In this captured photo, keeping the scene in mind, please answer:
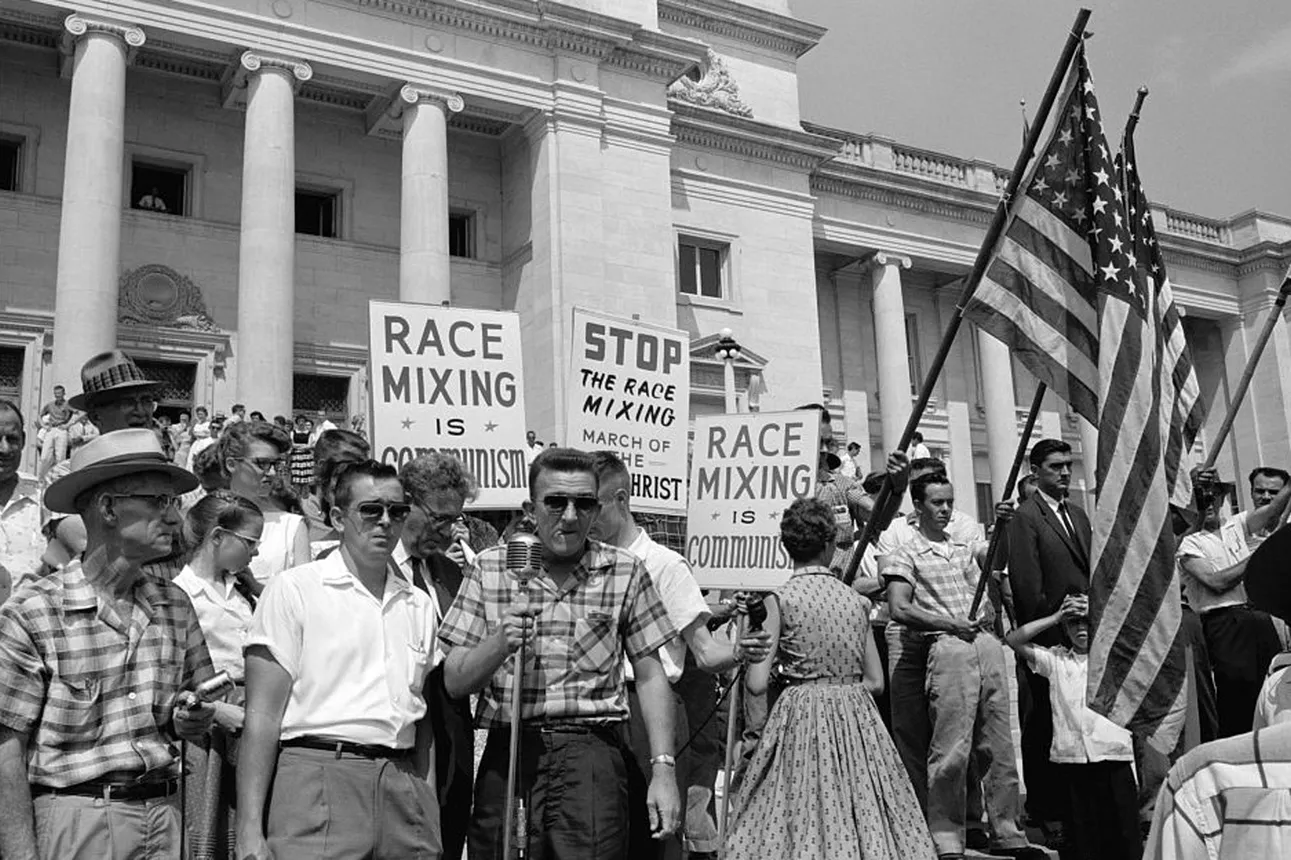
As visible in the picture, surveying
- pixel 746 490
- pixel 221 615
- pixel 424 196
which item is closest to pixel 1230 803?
pixel 221 615

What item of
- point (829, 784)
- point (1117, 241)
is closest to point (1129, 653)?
point (829, 784)

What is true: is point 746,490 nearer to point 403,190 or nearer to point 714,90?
point 403,190

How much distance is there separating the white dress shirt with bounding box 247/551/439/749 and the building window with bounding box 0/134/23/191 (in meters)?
21.2

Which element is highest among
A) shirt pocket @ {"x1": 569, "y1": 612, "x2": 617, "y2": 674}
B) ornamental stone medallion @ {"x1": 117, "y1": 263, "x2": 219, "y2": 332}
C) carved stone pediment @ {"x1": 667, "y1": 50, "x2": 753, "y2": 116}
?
carved stone pediment @ {"x1": 667, "y1": 50, "x2": 753, "y2": 116}

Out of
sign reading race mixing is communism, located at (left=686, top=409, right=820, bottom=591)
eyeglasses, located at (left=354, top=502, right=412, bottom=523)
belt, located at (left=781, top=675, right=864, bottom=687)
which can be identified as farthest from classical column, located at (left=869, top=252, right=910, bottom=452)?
eyeglasses, located at (left=354, top=502, right=412, bottom=523)

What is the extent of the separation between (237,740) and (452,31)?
67.3ft

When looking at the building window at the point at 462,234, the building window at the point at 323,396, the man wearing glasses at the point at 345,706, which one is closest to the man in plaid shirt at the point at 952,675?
the man wearing glasses at the point at 345,706

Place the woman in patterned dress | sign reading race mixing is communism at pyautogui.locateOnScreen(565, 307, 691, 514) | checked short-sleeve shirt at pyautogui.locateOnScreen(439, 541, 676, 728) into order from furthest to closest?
sign reading race mixing is communism at pyautogui.locateOnScreen(565, 307, 691, 514)
the woman in patterned dress
checked short-sleeve shirt at pyautogui.locateOnScreen(439, 541, 676, 728)

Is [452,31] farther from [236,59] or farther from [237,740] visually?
[237,740]

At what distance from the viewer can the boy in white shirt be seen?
257 inches

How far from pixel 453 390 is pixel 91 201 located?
45.1 ft

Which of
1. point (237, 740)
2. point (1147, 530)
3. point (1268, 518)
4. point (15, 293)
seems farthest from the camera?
point (15, 293)

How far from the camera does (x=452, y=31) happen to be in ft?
75.5

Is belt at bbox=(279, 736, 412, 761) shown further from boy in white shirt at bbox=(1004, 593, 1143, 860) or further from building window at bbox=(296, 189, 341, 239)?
building window at bbox=(296, 189, 341, 239)
